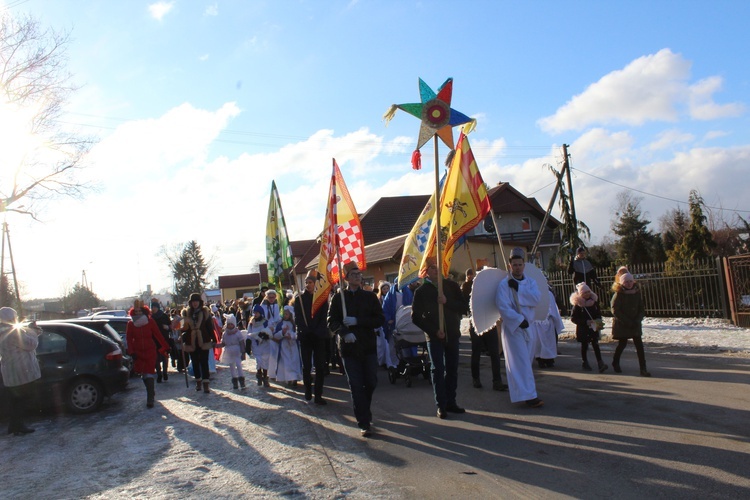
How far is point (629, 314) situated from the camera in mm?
9500

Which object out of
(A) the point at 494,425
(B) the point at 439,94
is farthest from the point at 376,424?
(B) the point at 439,94

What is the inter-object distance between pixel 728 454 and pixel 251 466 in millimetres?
4305

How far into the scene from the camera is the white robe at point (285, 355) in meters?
11.6

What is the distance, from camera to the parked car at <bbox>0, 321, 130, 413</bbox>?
1027cm

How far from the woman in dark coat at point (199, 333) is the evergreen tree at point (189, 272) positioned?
3054 inches

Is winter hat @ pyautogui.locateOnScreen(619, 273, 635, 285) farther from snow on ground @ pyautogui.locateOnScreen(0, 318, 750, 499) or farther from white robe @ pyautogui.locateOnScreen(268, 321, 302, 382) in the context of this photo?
white robe @ pyautogui.locateOnScreen(268, 321, 302, 382)

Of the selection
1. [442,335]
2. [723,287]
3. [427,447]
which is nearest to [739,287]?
[723,287]

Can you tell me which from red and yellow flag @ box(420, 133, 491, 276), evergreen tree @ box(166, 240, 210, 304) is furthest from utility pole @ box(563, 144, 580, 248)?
evergreen tree @ box(166, 240, 210, 304)

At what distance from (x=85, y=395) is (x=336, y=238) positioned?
4967 mm

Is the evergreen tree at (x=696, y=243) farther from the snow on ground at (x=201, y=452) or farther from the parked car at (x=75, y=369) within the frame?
the parked car at (x=75, y=369)

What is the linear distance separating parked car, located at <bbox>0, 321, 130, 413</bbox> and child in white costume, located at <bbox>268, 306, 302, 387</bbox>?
2.62 metres

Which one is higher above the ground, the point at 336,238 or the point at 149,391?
the point at 336,238

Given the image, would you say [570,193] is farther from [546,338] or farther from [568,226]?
[546,338]

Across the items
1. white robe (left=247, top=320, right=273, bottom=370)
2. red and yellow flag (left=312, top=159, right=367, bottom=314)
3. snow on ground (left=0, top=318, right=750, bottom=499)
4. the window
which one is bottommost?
snow on ground (left=0, top=318, right=750, bottom=499)
